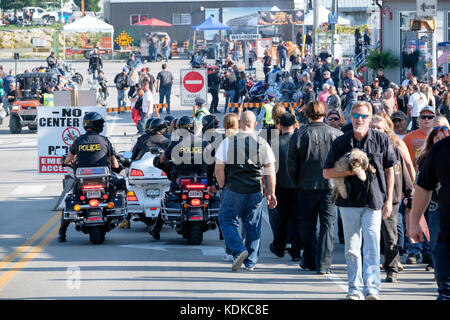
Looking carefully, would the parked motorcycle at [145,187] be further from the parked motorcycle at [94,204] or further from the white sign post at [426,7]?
the white sign post at [426,7]

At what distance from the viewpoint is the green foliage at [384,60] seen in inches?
1378

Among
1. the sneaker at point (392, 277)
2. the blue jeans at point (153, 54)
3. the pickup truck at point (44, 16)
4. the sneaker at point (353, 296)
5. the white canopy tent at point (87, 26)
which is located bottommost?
the sneaker at point (392, 277)


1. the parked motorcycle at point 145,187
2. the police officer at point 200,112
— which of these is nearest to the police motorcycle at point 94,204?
the parked motorcycle at point 145,187

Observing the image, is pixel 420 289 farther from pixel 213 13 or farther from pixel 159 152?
pixel 213 13

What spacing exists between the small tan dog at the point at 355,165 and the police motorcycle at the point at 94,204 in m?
5.01

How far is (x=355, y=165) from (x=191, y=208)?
169 inches

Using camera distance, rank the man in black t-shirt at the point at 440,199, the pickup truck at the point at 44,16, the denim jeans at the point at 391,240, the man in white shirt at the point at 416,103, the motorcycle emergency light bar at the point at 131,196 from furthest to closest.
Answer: the pickup truck at the point at 44,16 < the man in white shirt at the point at 416,103 < the motorcycle emergency light bar at the point at 131,196 < the denim jeans at the point at 391,240 < the man in black t-shirt at the point at 440,199

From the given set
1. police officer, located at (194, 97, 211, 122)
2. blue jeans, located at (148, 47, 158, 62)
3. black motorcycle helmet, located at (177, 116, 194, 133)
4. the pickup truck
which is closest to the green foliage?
police officer, located at (194, 97, 211, 122)

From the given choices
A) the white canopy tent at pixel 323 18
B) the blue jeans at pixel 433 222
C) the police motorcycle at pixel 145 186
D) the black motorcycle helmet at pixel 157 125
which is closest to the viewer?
the blue jeans at pixel 433 222

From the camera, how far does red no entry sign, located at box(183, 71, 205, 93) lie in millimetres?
22969

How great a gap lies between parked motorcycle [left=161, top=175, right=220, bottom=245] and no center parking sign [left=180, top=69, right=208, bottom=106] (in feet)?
33.6
